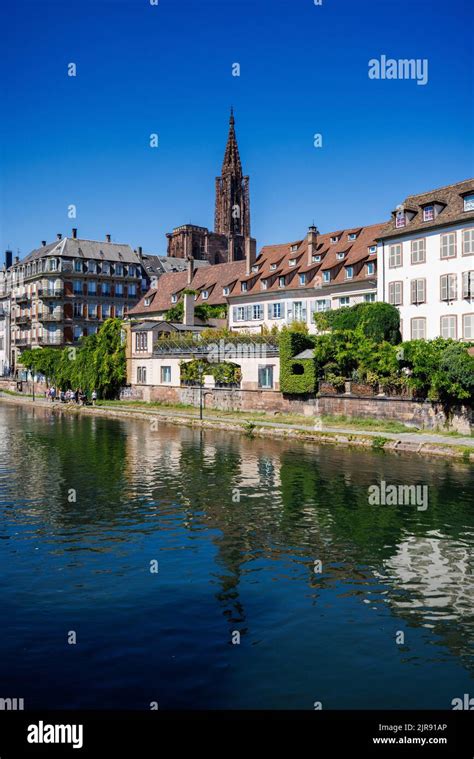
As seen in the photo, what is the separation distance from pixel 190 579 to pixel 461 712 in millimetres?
7270

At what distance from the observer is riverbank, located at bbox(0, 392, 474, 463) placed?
115 feet

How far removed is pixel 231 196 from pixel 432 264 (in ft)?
340

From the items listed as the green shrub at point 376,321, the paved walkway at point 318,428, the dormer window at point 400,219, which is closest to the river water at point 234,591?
the paved walkway at point 318,428

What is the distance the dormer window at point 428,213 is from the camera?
47875mm

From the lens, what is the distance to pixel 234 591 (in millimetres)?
14812

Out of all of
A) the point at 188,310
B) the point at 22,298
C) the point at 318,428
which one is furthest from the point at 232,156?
the point at 318,428

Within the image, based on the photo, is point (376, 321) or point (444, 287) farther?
point (376, 321)

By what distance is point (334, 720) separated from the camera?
9516mm

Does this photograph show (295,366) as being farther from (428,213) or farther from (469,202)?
(469,202)

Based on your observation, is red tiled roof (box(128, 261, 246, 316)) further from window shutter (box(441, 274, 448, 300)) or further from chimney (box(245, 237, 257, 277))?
window shutter (box(441, 274, 448, 300))

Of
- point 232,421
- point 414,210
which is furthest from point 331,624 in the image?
point 414,210

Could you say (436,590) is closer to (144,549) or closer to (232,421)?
(144,549)

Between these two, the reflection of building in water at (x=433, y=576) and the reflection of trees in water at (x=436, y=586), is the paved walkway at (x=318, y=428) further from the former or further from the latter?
the reflection of trees in water at (x=436, y=586)

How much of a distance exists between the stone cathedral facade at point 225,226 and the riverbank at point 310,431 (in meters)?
76.7
